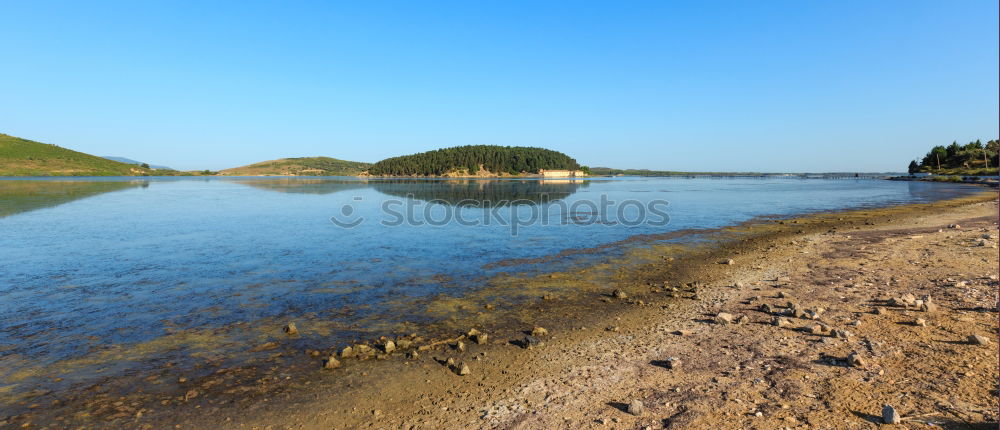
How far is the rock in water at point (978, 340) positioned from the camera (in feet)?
30.6

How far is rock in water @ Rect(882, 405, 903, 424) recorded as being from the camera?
668 centimetres

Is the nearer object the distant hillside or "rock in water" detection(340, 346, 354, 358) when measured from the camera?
"rock in water" detection(340, 346, 354, 358)

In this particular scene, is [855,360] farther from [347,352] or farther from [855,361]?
[347,352]

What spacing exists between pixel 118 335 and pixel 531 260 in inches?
636

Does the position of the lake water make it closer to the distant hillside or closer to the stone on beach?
the stone on beach

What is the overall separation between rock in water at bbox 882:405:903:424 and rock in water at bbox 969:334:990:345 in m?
4.80

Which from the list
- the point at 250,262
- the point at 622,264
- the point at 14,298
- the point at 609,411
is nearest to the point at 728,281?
the point at 622,264

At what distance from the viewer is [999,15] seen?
287 cm

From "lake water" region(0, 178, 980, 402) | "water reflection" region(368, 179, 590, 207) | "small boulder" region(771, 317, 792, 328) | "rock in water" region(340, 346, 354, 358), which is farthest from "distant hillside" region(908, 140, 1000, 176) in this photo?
"rock in water" region(340, 346, 354, 358)

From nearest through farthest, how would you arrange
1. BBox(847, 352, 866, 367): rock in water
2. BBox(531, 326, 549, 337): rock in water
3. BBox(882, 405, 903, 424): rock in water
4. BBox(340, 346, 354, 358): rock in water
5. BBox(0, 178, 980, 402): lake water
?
BBox(882, 405, 903, 424): rock in water < BBox(847, 352, 866, 367): rock in water < BBox(340, 346, 354, 358): rock in water < BBox(0, 178, 980, 402): lake water < BBox(531, 326, 549, 337): rock in water

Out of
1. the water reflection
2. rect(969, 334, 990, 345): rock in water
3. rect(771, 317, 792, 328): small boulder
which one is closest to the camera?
rect(969, 334, 990, 345): rock in water

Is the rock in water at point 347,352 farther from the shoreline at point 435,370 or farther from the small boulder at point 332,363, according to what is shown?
the shoreline at point 435,370

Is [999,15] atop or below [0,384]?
atop

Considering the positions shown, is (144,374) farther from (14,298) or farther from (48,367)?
(14,298)
